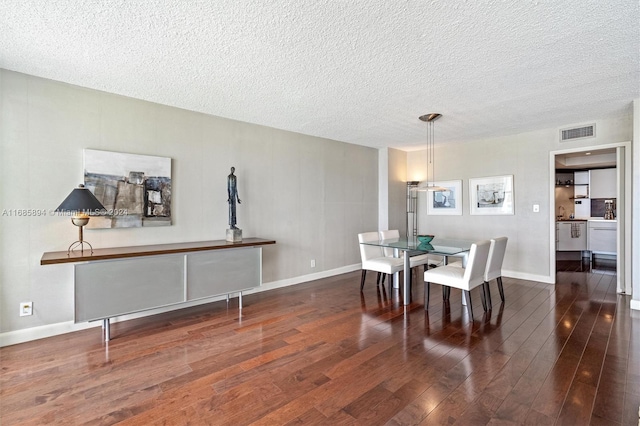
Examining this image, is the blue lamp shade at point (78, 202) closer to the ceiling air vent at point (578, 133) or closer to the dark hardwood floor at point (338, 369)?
the dark hardwood floor at point (338, 369)

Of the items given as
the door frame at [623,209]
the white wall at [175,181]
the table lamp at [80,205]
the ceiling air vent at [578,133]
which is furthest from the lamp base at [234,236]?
the door frame at [623,209]

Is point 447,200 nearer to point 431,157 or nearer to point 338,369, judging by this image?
point 431,157

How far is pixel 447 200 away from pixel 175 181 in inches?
202

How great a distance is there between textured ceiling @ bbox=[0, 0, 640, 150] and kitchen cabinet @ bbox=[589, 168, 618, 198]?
4448 millimetres

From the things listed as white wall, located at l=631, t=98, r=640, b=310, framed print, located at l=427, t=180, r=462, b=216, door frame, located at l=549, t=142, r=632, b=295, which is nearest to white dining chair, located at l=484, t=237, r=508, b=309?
white wall, located at l=631, t=98, r=640, b=310

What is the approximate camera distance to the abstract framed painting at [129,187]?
316 cm

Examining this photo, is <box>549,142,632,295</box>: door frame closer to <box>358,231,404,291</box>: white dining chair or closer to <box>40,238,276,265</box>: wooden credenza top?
<box>358,231,404,291</box>: white dining chair

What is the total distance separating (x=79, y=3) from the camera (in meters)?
1.86

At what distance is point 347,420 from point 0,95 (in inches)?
156

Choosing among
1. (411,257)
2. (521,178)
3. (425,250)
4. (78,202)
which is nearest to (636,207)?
(521,178)

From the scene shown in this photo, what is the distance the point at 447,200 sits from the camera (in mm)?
6211

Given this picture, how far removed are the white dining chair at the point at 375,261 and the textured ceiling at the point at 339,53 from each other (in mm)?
1980

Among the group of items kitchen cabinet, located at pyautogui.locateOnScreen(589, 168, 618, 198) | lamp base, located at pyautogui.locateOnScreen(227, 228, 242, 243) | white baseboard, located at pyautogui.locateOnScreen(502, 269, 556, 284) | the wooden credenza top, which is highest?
kitchen cabinet, located at pyautogui.locateOnScreen(589, 168, 618, 198)

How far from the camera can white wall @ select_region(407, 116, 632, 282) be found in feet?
16.0
